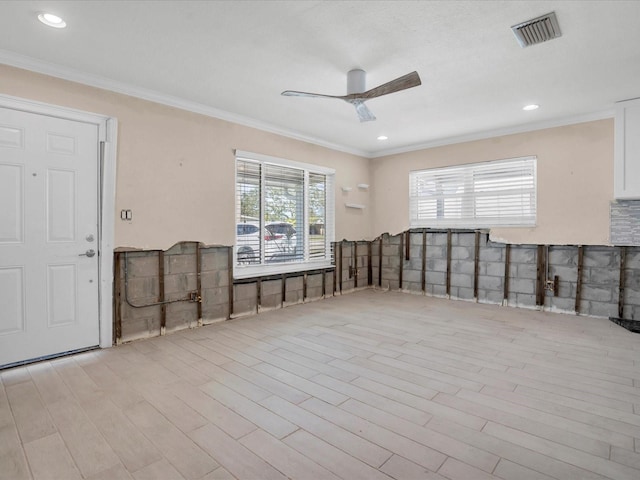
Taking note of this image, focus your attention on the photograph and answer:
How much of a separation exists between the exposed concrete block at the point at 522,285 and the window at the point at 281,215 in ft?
9.62

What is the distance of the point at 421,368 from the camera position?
119 inches

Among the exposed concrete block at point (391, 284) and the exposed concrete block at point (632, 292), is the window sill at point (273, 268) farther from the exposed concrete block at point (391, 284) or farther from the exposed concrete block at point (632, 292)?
the exposed concrete block at point (632, 292)

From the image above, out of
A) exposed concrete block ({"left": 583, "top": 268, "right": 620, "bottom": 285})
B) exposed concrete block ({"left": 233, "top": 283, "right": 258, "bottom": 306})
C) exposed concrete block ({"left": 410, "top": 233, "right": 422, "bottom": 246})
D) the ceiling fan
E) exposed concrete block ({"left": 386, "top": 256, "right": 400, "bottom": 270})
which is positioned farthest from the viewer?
exposed concrete block ({"left": 386, "top": 256, "right": 400, "bottom": 270})

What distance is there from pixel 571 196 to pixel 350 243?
11.3 ft

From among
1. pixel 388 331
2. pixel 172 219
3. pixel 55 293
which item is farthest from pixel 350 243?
pixel 55 293

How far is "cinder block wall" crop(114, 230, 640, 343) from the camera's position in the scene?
393 centimetres

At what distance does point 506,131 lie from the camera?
5309mm

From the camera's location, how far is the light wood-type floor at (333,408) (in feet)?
5.92

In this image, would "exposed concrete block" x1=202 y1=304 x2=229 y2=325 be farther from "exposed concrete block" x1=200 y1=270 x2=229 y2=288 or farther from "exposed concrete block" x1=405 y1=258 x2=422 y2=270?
"exposed concrete block" x1=405 y1=258 x2=422 y2=270

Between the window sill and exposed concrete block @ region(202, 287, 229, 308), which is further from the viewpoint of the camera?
the window sill

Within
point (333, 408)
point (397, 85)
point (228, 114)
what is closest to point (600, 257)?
point (397, 85)

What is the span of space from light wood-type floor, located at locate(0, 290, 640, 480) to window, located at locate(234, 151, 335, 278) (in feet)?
4.60

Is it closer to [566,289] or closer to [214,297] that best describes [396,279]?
[566,289]

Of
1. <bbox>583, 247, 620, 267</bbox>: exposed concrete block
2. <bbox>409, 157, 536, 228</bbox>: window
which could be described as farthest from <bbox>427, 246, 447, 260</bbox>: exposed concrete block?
<bbox>583, 247, 620, 267</bbox>: exposed concrete block
